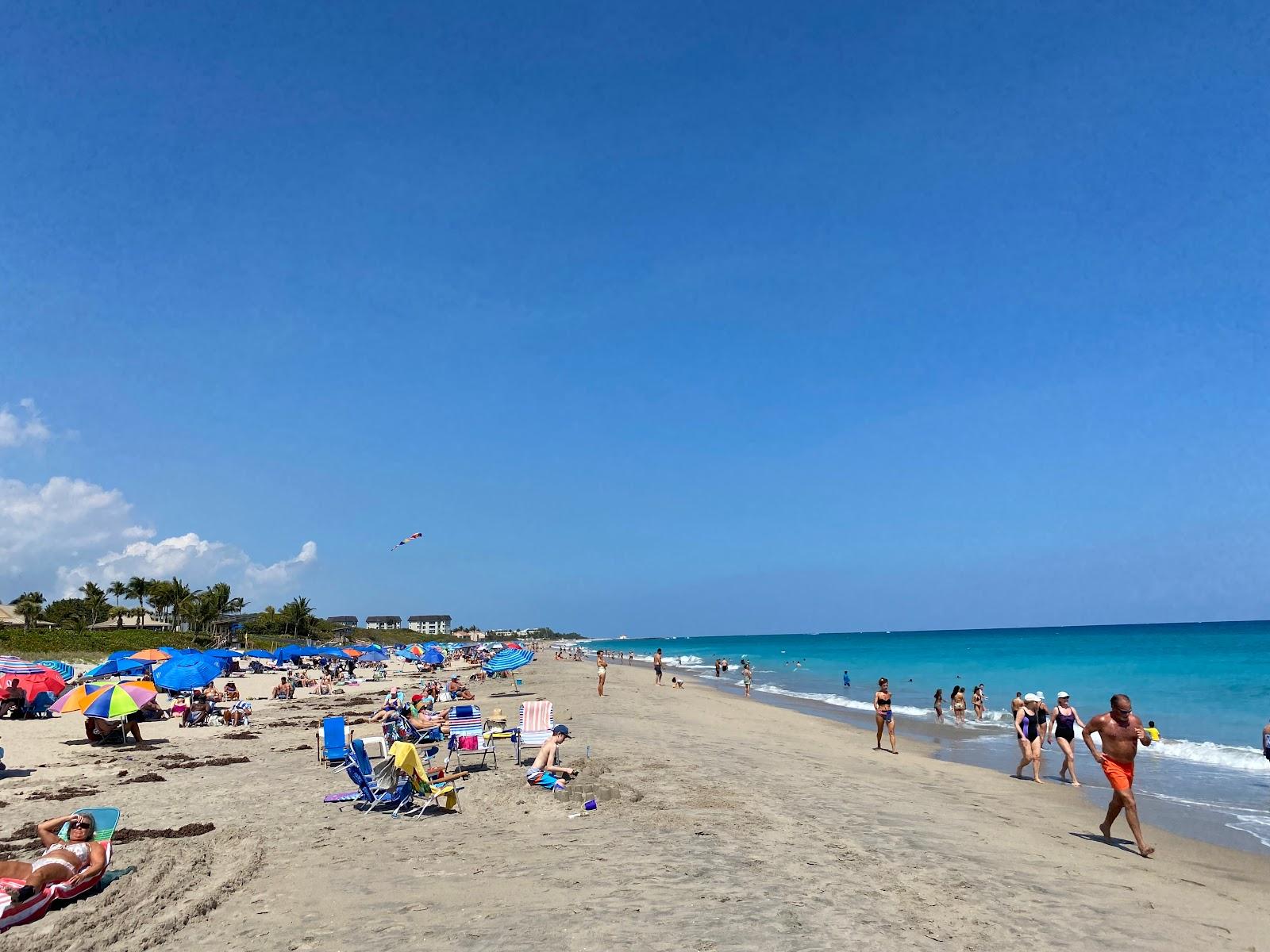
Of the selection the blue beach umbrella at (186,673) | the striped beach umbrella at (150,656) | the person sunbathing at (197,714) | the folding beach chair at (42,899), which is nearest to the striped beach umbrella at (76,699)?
the blue beach umbrella at (186,673)

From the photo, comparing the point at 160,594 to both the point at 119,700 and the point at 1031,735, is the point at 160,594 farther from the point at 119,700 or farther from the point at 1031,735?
the point at 1031,735

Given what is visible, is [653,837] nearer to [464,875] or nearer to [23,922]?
[464,875]

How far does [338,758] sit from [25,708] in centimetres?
1215

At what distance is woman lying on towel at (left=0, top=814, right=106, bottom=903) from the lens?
566 cm

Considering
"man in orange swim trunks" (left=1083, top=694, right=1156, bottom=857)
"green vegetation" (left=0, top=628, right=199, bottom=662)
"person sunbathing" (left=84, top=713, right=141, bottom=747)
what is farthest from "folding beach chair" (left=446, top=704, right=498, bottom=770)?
"green vegetation" (left=0, top=628, right=199, bottom=662)

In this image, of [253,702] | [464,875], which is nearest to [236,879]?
[464,875]

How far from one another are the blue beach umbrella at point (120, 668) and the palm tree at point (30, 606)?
6344cm

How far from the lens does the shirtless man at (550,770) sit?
33.1 feet

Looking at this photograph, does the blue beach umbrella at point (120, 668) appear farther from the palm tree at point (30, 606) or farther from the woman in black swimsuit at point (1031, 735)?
the palm tree at point (30, 606)

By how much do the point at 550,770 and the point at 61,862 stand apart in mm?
5602

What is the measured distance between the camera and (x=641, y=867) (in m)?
6.59

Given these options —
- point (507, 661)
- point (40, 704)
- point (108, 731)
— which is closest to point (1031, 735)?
point (108, 731)

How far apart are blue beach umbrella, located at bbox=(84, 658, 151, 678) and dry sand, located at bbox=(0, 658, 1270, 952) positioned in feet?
35.1

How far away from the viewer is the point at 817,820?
28.1 feet
